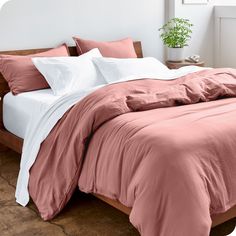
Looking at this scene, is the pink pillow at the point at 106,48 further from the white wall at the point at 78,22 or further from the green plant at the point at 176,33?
the green plant at the point at 176,33

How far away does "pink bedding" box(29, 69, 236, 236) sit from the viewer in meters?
2.35

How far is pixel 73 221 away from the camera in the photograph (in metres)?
2.99

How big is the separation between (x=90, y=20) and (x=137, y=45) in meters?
0.60

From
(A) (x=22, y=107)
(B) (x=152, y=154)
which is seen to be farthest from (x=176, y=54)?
(B) (x=152, y=154)

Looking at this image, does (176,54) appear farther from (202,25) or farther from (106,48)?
(106,48)

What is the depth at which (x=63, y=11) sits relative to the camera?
4551mm

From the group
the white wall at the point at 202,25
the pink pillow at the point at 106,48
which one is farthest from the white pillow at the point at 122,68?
the white wall at the point at 202,25

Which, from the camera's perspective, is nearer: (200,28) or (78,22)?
(78,22)

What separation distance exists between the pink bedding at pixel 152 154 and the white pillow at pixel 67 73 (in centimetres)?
69

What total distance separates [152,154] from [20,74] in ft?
6.08

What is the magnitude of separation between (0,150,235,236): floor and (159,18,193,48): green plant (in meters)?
2.30

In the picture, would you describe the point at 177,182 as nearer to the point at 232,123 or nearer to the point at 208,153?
the point at 208,153

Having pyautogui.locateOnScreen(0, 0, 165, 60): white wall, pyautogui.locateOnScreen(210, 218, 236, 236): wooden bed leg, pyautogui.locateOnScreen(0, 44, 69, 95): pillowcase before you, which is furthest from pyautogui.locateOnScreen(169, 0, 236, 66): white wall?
pyautogui.locateOnScreen(210, 218, 236, 236): wooden bed leg

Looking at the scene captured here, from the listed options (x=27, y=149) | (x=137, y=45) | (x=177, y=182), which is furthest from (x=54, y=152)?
(x=137, y=45)
